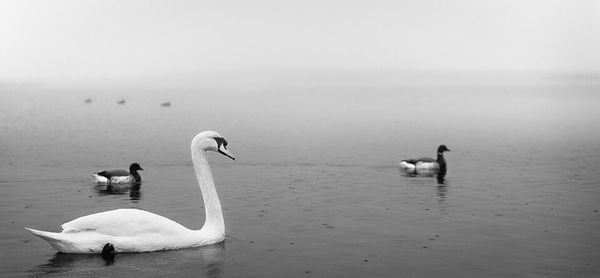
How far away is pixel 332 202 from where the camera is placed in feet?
81.1

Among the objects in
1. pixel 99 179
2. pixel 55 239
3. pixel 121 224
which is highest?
pixel 99 179

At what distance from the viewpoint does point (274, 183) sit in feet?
96.3

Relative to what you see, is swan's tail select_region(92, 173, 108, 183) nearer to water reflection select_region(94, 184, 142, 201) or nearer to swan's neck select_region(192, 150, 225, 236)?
water reflection select_region(94, 184, 142, 201)

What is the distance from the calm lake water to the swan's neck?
528mm

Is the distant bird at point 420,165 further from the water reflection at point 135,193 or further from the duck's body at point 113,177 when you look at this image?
the duck's body at point 113,177

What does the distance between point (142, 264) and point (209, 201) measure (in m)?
2.53

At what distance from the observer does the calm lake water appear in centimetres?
1619

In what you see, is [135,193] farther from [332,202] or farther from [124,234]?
[124,234]

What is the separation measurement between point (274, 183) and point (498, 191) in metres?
8.67

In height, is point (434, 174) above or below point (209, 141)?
below

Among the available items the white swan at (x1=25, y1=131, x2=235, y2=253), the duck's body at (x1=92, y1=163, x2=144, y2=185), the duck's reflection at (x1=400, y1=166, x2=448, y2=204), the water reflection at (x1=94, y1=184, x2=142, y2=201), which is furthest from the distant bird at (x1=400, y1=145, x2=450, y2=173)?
the white swan at (x1=25, y1=131, x2=235, y2=253)

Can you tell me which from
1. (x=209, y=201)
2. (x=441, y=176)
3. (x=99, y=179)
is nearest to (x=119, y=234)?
(x=209, y=201)

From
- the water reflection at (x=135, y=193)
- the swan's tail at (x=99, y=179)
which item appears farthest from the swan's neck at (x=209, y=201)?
the swan's tail at (x=99, y=179)

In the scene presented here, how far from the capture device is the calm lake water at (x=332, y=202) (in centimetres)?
1619
